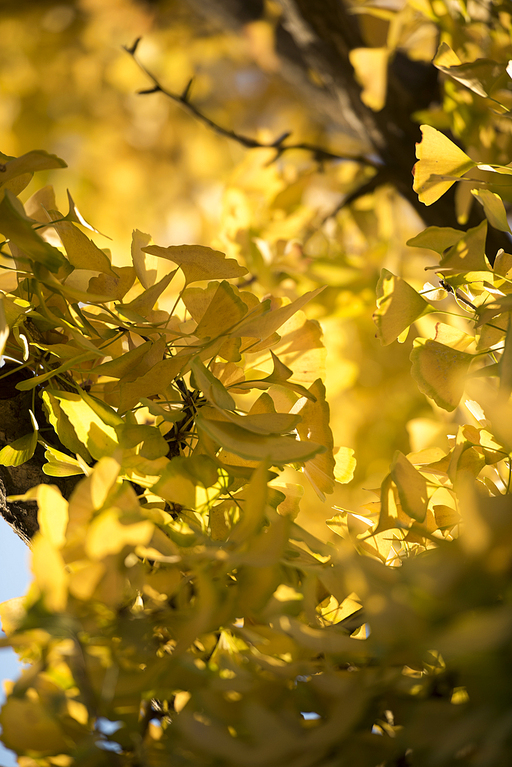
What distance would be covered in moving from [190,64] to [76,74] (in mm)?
252

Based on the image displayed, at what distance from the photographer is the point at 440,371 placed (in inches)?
6.7

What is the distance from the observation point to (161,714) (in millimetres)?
120

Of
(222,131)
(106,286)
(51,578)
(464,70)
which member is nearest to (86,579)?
(51,578)

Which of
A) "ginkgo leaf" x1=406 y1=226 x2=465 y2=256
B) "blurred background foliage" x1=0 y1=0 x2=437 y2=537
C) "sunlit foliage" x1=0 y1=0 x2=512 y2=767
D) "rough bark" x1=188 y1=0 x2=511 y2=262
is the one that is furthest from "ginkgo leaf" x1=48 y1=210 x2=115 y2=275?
"blurred background foliage" x1=0 y1=0 x2=437 y2=537

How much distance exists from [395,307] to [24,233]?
11cm

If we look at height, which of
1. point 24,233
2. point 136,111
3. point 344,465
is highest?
point 24,233

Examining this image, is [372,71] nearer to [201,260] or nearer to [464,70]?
[464,70]

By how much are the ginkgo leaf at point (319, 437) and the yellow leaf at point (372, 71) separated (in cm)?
36

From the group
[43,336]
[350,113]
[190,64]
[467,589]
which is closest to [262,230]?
[350,113]

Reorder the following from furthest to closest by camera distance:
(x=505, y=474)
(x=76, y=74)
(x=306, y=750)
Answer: (x=76, y=74) → (x=505, y=474) → (x=306, y=750)

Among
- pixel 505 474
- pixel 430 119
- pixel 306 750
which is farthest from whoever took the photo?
pixel 430 119

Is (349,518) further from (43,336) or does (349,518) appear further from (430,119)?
(430,119)

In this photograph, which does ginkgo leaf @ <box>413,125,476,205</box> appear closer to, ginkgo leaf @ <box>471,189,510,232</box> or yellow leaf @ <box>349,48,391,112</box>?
ginkgo leaf @ <box>471,189,510,232</box>

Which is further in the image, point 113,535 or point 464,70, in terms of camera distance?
point 464,70
